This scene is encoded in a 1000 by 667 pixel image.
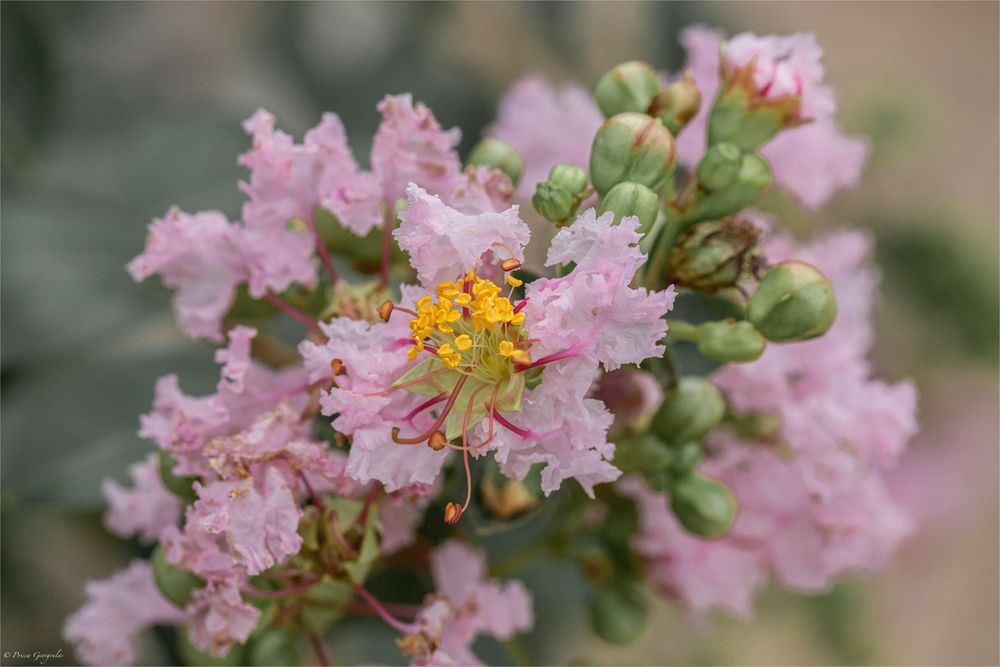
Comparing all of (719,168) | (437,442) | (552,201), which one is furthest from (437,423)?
(719,168)

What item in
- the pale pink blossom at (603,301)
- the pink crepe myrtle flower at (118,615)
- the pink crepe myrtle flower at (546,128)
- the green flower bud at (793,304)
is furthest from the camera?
the pink crepe myrtle flower at (546,128)

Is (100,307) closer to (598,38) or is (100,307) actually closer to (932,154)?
(598,38)

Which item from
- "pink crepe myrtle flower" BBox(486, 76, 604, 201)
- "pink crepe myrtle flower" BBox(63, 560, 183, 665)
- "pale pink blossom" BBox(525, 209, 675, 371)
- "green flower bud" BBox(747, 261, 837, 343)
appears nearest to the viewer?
"pale pink blossom" BBox(525, 209, 675, 371)

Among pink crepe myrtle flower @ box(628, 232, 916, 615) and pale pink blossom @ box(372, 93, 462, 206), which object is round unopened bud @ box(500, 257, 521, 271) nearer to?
pale pink blossom @ box(372, 93, 462, 206)

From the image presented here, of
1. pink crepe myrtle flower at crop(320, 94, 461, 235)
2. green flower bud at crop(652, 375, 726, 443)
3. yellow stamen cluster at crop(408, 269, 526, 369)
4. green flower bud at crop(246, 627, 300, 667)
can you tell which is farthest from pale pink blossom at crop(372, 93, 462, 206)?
green flower bud at crop(246, 627, 300, 667)

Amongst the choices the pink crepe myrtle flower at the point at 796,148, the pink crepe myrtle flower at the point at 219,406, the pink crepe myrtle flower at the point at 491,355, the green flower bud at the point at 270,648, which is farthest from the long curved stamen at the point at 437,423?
the pink crepe myrtle flower at the point at 796,148

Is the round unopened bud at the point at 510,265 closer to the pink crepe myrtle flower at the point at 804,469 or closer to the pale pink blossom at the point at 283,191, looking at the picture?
the pale pink blossom at the point at 283,191
